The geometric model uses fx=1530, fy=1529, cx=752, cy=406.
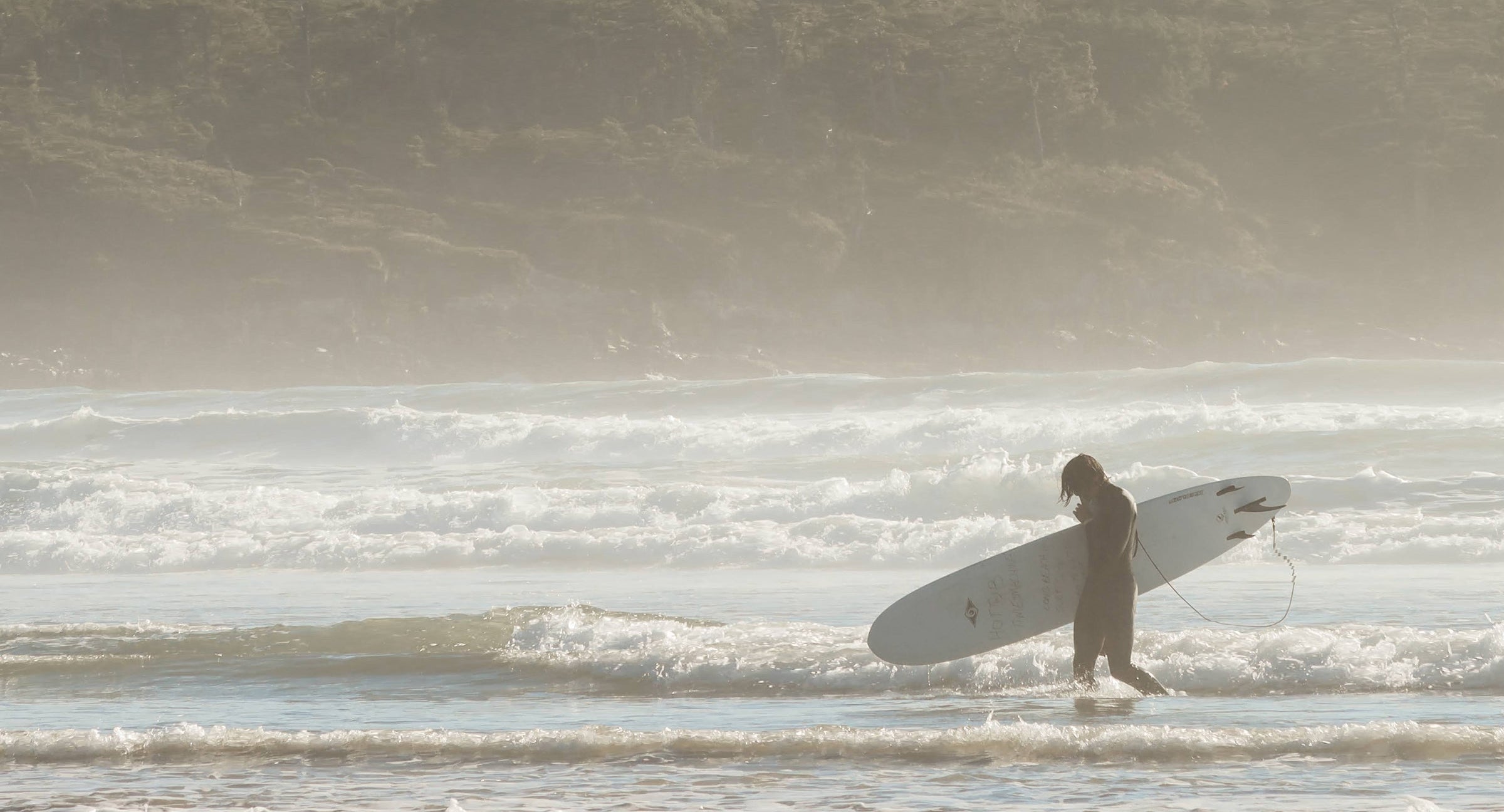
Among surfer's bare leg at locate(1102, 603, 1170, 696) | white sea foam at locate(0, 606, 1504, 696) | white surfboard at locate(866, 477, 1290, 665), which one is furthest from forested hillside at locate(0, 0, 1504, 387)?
surfer's bare leg at locate(1102, 603, 1170, 696)

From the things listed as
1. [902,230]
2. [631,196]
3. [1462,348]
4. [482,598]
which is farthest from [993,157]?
[482,598]

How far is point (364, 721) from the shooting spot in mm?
7180

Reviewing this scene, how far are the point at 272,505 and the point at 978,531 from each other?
9.20m

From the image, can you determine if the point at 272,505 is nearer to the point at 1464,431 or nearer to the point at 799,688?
the point at 799,688

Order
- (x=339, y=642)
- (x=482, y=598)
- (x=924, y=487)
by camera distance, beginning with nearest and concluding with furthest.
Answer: (x=339, y=642) < (x=482, y=598) < (x=924, y=487)

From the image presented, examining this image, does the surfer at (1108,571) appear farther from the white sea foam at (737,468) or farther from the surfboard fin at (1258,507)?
the white sea foam at (737,468)

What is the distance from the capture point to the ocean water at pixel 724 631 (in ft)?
18.7

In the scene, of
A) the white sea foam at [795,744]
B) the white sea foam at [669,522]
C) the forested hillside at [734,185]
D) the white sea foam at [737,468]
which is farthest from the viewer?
the forested hillside at [734,185]

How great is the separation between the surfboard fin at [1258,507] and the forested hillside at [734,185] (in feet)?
185

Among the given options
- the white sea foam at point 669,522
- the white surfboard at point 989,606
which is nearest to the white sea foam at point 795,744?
the white surfboard at point 989,606

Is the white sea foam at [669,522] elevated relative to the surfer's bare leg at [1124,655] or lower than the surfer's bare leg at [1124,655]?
elevated

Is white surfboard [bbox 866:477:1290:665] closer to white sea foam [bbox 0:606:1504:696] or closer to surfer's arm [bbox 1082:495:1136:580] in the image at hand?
white sea foam [bbox 0:606:1504:696]

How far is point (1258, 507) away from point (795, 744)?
3.34 m

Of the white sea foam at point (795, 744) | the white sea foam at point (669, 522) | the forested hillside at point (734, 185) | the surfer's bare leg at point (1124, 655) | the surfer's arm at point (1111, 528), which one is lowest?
the white sea foam at point (795, 744)
